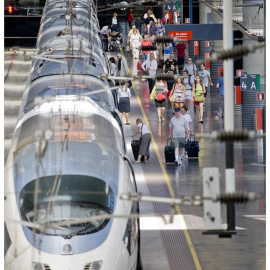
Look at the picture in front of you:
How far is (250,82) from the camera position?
90.6 feet

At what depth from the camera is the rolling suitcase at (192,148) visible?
1083 inches

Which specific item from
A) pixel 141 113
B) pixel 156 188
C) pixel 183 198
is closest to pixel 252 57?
pixel 141 113

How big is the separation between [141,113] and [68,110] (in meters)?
15.3

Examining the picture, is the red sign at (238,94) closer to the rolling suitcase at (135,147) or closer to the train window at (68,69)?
the rolling suitcase at (135,147)

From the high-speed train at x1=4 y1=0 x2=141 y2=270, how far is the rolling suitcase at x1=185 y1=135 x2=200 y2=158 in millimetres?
7764

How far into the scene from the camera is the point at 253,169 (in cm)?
2666

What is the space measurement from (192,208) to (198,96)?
9819 millimetres

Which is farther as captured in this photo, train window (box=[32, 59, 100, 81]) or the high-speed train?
train window (box=[32, 59, 100, 81])

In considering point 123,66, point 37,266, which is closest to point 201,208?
point 123,66

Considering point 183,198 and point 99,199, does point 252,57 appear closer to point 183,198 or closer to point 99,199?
point 99,199

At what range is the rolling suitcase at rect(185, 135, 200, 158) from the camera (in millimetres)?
27516

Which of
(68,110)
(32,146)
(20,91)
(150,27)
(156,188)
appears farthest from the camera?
(150,27)

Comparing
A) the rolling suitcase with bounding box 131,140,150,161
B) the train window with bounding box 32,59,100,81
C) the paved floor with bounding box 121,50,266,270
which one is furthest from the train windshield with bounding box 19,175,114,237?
the rolling suitcase with bounding box 131,140,150,161

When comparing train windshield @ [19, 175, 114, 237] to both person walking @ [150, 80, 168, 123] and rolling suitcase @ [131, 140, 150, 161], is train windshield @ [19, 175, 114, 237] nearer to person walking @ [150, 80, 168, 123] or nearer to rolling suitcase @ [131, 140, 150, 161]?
rolling suitcase @ [131, 140, 150, 161]
